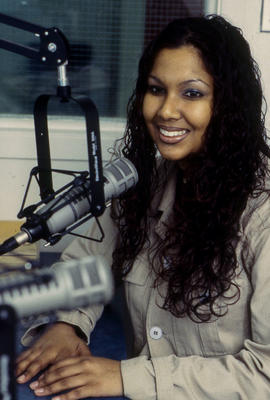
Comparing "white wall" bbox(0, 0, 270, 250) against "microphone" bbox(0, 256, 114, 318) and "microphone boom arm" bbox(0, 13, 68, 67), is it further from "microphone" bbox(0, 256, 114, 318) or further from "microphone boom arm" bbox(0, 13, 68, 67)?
"microphone" bbox(0, 256, 114, 318)

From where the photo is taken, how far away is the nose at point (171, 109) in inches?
43.6

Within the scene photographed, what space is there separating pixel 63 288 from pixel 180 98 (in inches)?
28.2

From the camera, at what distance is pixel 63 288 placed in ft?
1.50

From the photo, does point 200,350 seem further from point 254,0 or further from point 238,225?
point 254,0

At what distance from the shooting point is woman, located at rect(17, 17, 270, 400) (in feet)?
3.27

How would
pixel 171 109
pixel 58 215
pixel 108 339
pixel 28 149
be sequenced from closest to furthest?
1. pixel 58 215
2. pixel 171 109
3. pixel 108 339
4. pixel 28 149

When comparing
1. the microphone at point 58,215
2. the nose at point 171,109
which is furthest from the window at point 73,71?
the microphone at point 58,215

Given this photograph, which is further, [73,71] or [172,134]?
[73,71]

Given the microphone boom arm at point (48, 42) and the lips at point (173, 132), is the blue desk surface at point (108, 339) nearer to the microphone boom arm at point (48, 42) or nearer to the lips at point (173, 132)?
the lips at point (173, 132)

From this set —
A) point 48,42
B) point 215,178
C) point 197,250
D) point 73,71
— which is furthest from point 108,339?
point 73,71

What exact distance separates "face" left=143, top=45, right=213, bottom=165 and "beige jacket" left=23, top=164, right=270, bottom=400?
0.16 m

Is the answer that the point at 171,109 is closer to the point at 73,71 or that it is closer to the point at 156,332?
the point at 156,332

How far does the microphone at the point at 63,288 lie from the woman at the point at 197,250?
542 millimetres

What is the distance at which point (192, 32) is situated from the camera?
1.13 m
